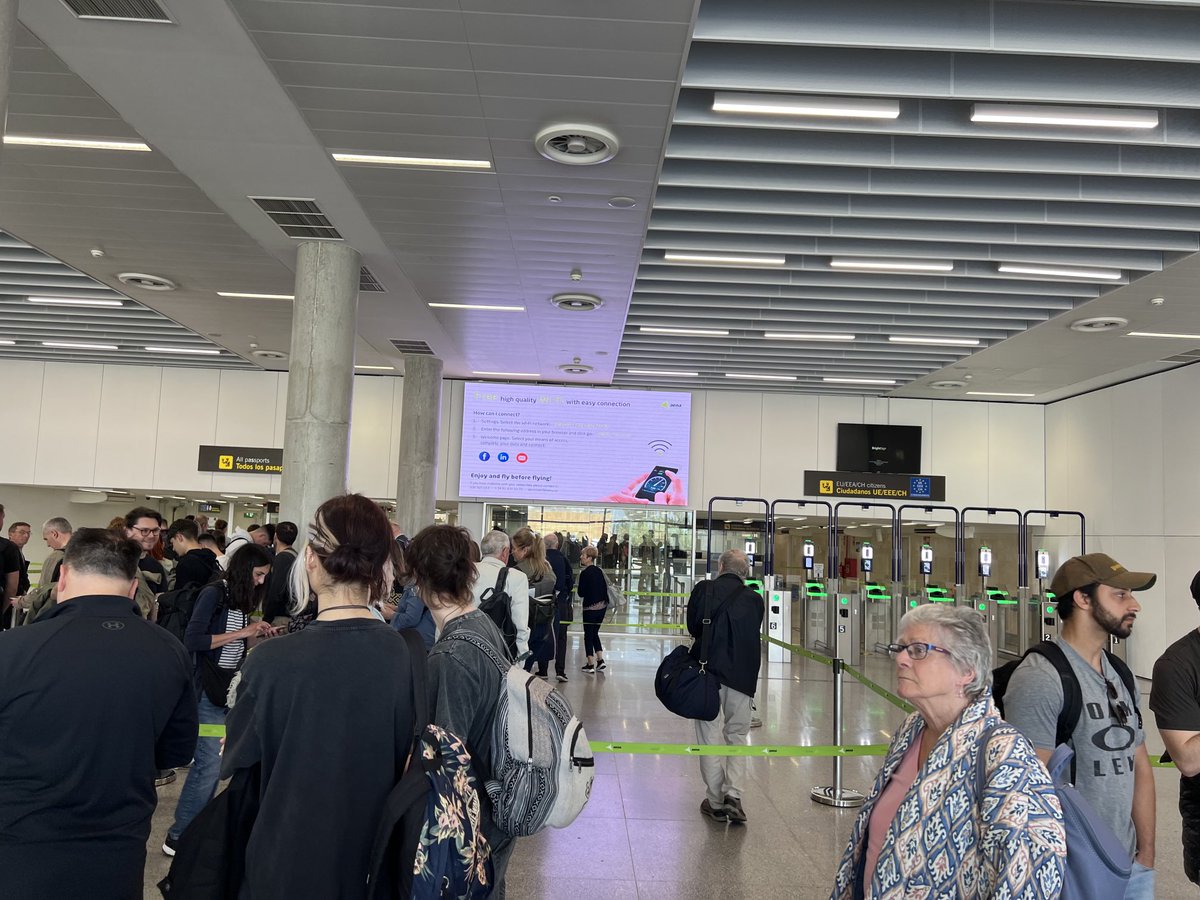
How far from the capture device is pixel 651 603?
1752 centimetres

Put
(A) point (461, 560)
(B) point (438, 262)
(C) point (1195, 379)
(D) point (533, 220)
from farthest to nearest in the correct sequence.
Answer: (C) point (1195, 379), (B) point (438, 262), (D) point (533, 220), (A) point (461, 560)

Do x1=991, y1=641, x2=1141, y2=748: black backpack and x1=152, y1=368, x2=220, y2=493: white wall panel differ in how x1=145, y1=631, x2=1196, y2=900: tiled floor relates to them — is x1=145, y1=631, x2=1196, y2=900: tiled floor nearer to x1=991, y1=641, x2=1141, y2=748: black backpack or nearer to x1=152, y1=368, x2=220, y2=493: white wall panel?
x1=991, y1=641, x2=1141, y2=748: black backpack

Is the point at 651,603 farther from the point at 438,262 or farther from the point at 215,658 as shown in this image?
the point at 215,658

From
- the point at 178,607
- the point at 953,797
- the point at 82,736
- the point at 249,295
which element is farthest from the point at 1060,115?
the point at 249,295

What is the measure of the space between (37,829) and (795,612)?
1796 centimetres

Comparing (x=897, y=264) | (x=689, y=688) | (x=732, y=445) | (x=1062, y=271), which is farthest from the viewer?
(x=732, y=445)

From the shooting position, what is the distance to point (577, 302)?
10.6m

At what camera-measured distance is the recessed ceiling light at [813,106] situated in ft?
20.4

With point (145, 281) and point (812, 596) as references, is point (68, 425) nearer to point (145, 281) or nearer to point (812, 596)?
point (145, 281)

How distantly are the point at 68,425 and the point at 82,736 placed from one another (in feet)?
52.4

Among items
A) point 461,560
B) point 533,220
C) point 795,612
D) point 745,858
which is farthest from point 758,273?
point 795,612

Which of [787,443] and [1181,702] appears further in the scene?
[787,443]

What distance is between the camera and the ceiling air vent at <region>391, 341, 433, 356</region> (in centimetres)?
1328

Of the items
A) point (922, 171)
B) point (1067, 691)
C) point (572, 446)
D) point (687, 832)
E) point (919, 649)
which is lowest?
point (687, 832)
